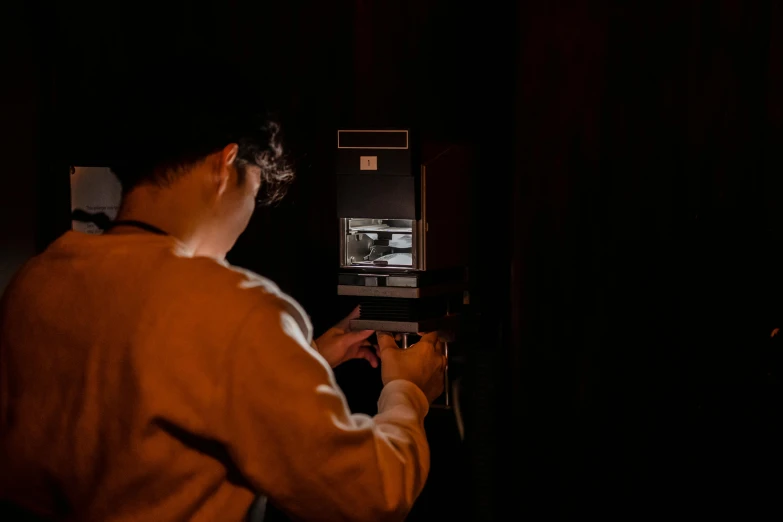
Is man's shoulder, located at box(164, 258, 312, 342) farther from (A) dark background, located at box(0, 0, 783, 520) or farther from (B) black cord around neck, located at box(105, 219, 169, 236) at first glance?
(A) dark background, located at box(0, 0, 783, 520)

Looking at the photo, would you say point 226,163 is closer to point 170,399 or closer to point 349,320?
point 170,399

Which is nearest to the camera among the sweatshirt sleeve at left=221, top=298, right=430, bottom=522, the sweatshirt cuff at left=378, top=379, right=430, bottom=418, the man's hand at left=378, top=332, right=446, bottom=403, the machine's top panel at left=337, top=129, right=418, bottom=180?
the sweatshirt sleeve at left=221, top=298, right=430, bottom=522

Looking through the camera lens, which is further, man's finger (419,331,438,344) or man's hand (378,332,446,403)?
man's finger (419,331,438,344)

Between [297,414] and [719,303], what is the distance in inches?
48.7

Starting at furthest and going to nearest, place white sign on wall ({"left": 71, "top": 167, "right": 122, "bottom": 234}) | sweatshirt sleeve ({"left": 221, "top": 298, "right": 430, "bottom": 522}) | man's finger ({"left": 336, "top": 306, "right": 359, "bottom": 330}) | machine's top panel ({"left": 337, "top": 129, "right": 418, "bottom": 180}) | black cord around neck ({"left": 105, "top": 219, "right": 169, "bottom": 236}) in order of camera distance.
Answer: white sign on wall ({"left": 71, "top": 167, "right": 122, "bottom": 234})
man's finger ({"left": 336, "top": 306, "right": 359, "bottom": 330})
machine's top panel ({"left": 337, "top": 129, "right": 418, "bottom": 180})
black cord around neck ({"left": 105, "top": 219, "right": 169, "bottom": 236})
sweatshirt sleeve ({"left": 221, "top": 298, "right": 430, "bottom": 522})

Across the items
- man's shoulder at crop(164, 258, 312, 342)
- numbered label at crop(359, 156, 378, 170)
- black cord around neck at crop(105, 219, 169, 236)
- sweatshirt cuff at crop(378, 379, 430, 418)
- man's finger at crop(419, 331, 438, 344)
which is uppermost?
numbered label at crop(359, 156, 378, 170)

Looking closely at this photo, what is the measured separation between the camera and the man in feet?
3.04

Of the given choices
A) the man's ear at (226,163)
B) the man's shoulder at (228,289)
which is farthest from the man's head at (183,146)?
the man's shoulder at (228,289)

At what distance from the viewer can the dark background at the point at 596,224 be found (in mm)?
1758

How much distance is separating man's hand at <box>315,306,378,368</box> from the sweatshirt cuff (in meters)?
0.31

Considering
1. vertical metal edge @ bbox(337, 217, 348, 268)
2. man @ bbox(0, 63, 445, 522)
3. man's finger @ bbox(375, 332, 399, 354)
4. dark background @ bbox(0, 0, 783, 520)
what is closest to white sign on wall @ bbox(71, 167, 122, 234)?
dark background @ bbox(0, 0, 783, 520)

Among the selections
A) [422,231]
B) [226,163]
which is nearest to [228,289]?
[226,163]

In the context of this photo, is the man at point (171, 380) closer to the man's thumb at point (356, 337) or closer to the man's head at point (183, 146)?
the man's head at point (183, 146)

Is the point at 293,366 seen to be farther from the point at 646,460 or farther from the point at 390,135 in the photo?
the point at 646,460
